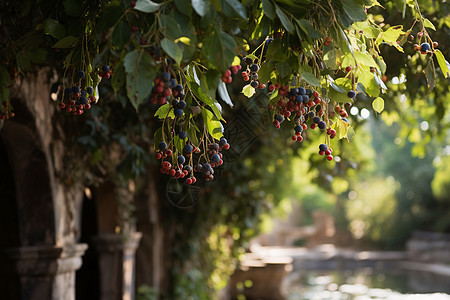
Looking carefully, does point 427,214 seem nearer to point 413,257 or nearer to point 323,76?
point 413,257

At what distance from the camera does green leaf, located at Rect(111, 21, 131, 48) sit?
1478 mm

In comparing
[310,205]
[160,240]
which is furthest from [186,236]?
[310,205]

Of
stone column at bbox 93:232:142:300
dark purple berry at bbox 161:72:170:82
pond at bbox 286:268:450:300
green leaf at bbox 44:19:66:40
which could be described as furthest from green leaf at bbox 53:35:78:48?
pond at bbox 286:268:450:300

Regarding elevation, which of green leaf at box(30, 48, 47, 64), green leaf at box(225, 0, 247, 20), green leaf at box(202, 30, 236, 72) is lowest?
green leaf at box(202, 30, 236, 72)

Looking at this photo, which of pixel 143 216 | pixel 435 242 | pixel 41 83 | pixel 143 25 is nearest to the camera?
pixel 143 25

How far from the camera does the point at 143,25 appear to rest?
1.60 metres

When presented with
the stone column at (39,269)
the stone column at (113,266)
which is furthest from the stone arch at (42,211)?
the stone column at (113,266)

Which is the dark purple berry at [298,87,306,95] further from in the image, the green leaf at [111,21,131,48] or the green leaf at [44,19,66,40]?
the green leaf at [44,19,66,40]

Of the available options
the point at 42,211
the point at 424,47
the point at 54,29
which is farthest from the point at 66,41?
the point at 42,211

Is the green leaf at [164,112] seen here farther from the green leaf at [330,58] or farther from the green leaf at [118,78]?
the green leaf at [330,58]

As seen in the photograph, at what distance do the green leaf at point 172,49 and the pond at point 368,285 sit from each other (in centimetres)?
977

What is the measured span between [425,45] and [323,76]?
1.10 ft

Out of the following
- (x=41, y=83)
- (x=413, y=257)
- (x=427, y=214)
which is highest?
(x=41, y=83)

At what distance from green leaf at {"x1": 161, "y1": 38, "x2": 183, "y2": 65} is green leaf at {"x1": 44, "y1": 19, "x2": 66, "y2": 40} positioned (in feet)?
2.14
